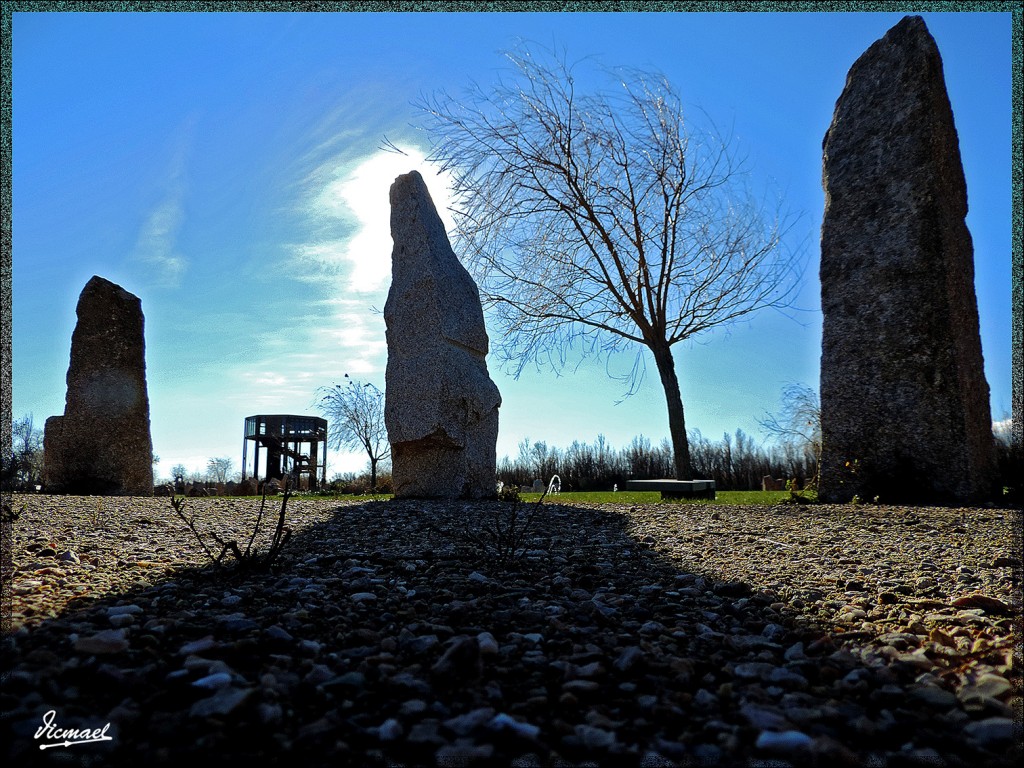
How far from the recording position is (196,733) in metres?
1.54

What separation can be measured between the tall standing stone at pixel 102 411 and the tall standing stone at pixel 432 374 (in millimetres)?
4280

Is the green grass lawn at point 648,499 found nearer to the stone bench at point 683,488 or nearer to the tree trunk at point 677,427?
the stone bench at point 683,488

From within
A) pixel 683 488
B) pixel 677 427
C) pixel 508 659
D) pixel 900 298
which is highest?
pixel 900 298

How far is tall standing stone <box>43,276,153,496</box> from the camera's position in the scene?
10000mm

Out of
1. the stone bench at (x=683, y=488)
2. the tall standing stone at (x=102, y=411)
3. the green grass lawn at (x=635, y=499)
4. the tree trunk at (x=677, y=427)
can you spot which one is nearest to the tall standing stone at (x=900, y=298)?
the green grass lawn at (x=635, y=499)

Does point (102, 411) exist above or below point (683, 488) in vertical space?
above

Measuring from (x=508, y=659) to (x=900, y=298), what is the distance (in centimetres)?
705

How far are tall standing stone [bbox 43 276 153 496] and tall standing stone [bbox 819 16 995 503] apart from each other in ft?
30.8

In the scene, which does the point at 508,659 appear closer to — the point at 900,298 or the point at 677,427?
the point at 900,298

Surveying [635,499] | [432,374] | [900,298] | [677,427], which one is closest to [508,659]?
[432,374]

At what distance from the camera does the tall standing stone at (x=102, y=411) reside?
10000mm

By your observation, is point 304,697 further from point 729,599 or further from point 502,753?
point 729,599

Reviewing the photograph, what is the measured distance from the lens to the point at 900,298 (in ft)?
24.5

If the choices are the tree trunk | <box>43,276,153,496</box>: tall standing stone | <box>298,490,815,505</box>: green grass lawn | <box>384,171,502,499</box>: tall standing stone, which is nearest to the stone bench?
<box>298,490,815,505</box>: green grass lawn
